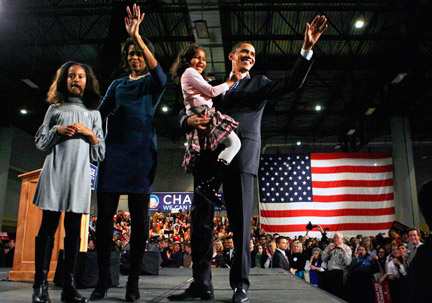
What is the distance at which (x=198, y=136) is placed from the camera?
5.97 feet

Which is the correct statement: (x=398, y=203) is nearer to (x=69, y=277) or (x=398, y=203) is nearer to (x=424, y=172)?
(x=424, y=172)

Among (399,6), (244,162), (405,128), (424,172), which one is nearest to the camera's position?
(244,162)

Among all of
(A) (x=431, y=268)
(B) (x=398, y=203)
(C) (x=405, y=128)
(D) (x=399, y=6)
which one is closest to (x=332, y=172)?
(B) (x=398, y=203)

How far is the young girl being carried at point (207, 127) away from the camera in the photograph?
1719 mm

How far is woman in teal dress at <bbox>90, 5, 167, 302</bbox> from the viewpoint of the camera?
5.97 ft

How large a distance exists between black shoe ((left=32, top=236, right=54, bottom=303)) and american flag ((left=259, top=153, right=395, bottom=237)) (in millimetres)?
9515

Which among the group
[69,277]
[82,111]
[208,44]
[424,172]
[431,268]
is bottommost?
[69,277]

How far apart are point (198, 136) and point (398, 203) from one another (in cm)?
1143

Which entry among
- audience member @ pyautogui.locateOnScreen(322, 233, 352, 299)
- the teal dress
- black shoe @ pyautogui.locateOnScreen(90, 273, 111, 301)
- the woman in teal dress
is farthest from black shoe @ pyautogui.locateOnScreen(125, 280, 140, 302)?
audience member @ pyautogui.locateOnScreen(322, 233, 352, 299)

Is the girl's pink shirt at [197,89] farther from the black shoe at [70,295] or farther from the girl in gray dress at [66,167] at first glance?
the black shoe at [70,295]

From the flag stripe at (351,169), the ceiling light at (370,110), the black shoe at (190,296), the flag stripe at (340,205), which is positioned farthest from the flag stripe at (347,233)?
the black shoe at (190,296)

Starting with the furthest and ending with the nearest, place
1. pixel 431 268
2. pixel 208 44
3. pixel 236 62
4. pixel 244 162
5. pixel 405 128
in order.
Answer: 1. pixel 405 128
2. pixel 208 44
3. pixel 236 62
4. pixel 244 162
5. pixel 431 268

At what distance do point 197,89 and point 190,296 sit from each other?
1.05 metres

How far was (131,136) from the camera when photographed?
1.91 m
